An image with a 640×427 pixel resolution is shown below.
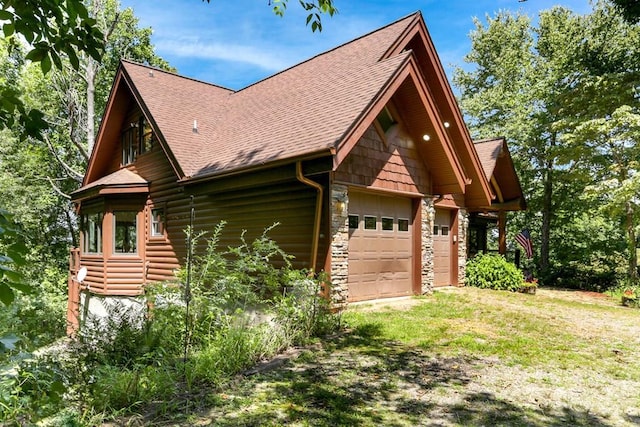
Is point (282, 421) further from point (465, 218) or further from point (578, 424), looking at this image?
point (465, 218)

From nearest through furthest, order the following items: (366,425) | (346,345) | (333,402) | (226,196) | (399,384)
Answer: (366,425), (333,402), (399,384), (346,345), (226,196)

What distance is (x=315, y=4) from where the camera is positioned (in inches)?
137

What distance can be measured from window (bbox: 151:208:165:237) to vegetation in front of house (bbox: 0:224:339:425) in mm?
6573

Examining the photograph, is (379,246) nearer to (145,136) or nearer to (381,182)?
(381,182)

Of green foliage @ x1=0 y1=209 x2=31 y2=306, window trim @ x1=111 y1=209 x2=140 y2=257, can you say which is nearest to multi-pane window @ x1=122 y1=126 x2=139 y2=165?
window trim @ x1=111 y1=209 x2=140 y2=257

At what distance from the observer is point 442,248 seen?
11781 mm

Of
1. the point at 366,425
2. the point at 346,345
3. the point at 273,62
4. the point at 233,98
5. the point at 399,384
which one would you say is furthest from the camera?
the point at 273,62

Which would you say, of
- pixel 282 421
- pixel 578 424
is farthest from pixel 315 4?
pixel 578 424

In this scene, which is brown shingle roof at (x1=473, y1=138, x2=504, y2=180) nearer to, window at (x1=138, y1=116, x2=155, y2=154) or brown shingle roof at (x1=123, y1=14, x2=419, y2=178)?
brown shingle roof at (x1=123, y1=14, x2=419, y2=178)

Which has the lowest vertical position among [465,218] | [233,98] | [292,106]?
[465,218]

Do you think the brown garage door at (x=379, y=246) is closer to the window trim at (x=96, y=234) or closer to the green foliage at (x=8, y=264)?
the green foliage at (x=8, y=264)

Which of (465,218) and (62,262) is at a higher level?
(465,218)

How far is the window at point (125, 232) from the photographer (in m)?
12.6

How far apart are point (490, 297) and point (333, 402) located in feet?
24.8
